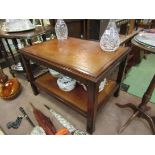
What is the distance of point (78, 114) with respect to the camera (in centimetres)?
118

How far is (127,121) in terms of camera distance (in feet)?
3.46

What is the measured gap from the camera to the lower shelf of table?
0.99 meters

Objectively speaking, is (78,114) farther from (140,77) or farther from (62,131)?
(140,77)

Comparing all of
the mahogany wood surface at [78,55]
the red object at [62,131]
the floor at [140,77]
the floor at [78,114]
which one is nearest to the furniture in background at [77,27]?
the mahogany wood surface at [78,55]

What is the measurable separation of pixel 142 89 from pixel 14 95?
1.35 meters

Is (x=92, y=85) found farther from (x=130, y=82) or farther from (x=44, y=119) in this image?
(x=130, y=82)

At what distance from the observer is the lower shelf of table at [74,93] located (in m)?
0.99

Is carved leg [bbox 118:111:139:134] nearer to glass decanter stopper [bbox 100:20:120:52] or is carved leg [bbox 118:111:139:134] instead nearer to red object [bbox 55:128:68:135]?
red object [bbox 55:128:68:135]

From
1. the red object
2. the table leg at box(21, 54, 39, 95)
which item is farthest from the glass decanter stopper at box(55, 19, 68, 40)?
the red object

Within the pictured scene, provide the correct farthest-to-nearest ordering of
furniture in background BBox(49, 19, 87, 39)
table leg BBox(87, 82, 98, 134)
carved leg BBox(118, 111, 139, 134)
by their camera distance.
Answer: furniture in background BBox(49, 19, 87, 39) < carved leg BBox(118, 111, 139, 134) < table leg BBox(87, 82, 98, 134)

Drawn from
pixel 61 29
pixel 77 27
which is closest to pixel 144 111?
pixel 61 29

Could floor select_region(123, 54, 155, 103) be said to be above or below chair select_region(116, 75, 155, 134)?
below

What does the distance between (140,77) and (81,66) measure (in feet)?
3.92

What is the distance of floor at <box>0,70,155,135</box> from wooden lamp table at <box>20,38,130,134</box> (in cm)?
15
